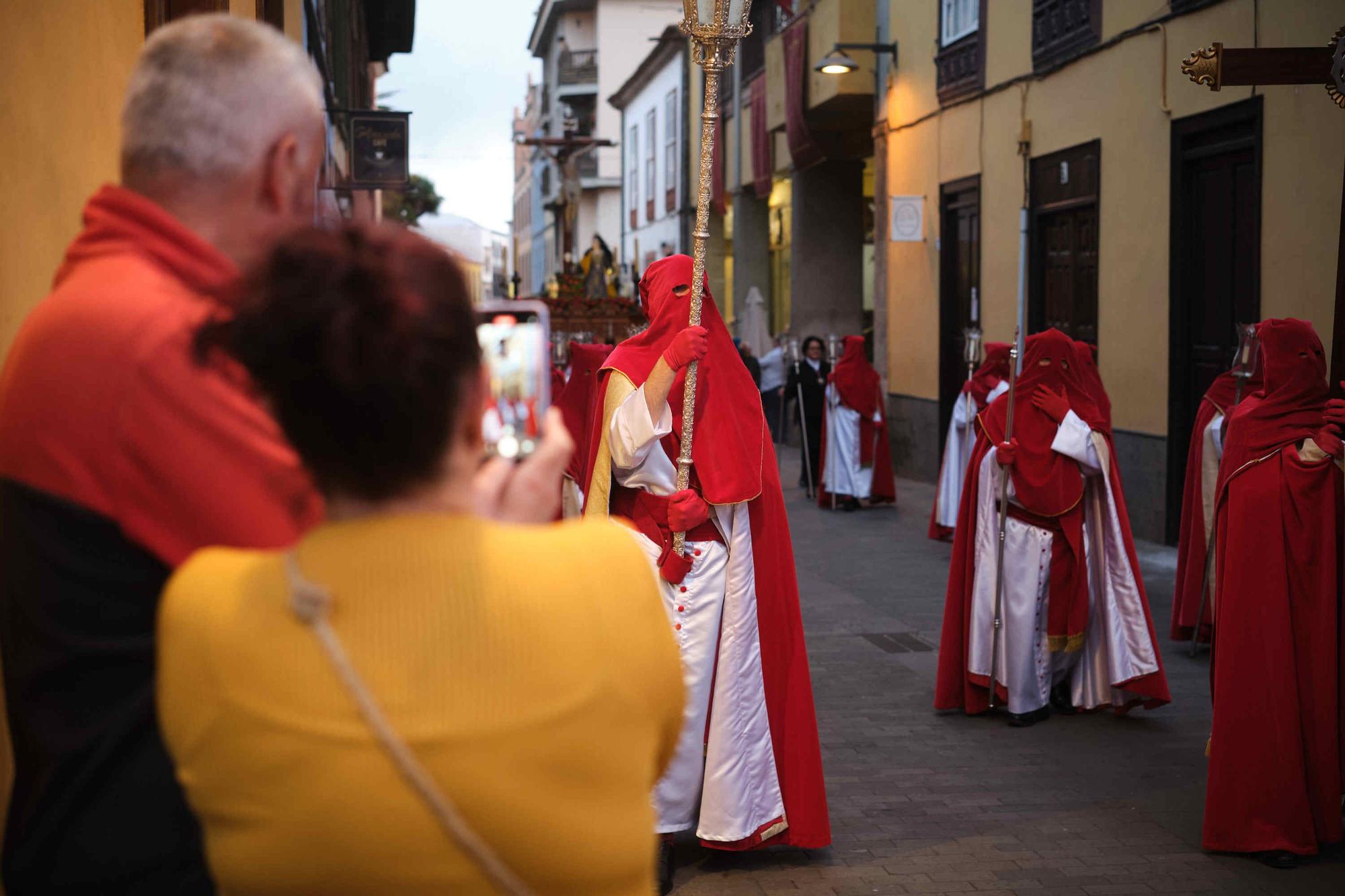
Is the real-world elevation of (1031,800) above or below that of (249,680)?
below

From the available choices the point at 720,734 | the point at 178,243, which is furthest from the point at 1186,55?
the point at 178,243

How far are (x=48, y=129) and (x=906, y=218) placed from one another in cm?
1715

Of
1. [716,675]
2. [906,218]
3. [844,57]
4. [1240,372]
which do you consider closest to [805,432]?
[906,218]

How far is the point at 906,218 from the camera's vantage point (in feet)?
65.4

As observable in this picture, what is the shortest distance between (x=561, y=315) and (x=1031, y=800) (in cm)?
927

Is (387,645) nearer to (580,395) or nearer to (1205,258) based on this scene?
(580,395)

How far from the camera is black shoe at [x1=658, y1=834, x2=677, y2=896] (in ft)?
17.6

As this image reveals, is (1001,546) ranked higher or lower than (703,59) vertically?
lower

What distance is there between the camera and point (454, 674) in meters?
1.47

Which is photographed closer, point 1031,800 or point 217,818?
point 217,818

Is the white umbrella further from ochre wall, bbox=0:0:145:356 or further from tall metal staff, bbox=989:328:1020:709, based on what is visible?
ochre wall, bbox=0:0:145:356

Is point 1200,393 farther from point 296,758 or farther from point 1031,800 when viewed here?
point 296,758

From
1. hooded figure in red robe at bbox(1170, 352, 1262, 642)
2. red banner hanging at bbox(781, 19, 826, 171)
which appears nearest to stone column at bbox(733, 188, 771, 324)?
red banner hanging at bbox(781, 19, 826, 171)

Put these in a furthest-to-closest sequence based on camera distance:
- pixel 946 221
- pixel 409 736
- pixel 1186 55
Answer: pixel 946 221 < pixel 1186 55 < pixel 409 736
